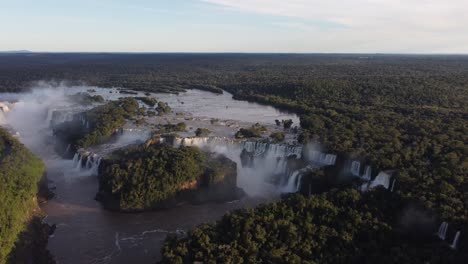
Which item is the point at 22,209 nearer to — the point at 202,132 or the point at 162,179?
the point at 162,179

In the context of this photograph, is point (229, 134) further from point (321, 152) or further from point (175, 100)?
point (175, 100)

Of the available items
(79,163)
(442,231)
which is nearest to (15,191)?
(79,163)

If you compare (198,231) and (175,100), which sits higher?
(198,231)

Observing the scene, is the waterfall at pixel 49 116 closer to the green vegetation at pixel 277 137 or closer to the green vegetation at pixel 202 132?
the green vegetation at pixel 202 132

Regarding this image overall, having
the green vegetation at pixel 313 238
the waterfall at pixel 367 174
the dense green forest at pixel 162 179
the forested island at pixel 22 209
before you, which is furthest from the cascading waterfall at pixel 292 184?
the forested island at pixel 22 209

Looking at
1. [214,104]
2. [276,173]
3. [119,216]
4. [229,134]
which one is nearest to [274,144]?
[276,173]

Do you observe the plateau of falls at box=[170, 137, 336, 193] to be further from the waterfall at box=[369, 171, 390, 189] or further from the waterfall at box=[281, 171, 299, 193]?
the waterfall at box=[369, 171, 390, 189]
